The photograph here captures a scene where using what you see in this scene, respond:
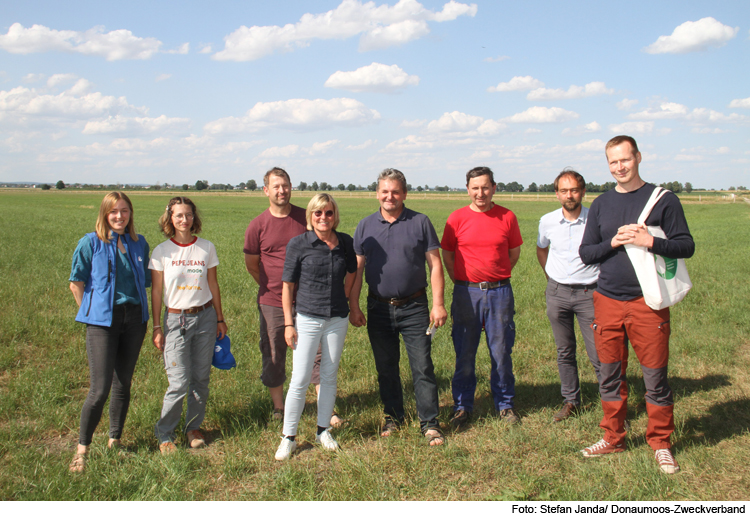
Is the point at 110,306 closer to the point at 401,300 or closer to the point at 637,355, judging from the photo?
the point at 401,300

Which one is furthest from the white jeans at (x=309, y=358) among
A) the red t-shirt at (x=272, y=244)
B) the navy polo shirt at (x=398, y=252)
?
the red t-shirt at (x=272, y=244)

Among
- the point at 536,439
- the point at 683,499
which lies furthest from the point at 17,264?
the point at 683,499

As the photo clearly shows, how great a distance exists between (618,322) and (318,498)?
9.06 feet

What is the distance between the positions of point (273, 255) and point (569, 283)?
9.77ft

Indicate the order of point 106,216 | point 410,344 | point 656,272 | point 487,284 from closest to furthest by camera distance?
point 656,272, point 106,216, point 410,344, point 487,284

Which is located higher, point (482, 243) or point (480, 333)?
point (482, 243)

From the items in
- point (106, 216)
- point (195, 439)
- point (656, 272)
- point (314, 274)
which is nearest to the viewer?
point (656, 272)

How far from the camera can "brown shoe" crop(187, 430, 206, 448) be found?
13.9 ft

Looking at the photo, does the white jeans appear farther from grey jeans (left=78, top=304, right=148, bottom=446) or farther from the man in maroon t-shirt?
grey jeans (left=78, top=304, right=148, bottom=446)

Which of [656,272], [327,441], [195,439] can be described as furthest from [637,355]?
[195,439]

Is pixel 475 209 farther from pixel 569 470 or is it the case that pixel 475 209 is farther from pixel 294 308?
pixel 569 470

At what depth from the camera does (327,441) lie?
4.16 m

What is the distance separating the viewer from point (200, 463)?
3910 millimetres

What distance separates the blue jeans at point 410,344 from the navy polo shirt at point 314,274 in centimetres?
47
